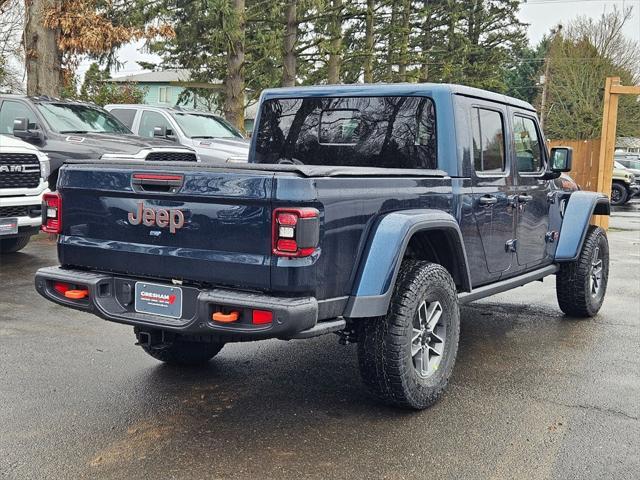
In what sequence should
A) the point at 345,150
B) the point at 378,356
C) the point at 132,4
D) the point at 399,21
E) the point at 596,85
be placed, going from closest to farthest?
the point at 378,356 < the point at 345,150 < the point at 132,4 < the point at 399,21 < the point at 596,85

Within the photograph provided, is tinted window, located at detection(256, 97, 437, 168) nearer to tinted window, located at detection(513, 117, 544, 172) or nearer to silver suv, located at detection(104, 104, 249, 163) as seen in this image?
tinted window, located at detection(513, 117, 544, 172)

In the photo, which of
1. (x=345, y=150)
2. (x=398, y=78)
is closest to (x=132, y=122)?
(x=345, y=150)

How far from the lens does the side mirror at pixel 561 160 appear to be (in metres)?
6.32

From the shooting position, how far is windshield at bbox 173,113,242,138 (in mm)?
14031

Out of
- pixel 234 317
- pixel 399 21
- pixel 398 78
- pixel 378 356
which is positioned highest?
pixel 399 21

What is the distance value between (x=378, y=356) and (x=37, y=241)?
26.6 ft

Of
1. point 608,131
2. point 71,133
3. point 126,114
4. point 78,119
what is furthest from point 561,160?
point 608,131

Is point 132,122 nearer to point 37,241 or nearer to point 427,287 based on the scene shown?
point 37,241

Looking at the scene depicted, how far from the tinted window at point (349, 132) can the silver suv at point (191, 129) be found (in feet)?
24.6

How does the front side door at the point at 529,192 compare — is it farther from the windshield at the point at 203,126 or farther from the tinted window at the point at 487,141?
the windshield at the point at 203,126

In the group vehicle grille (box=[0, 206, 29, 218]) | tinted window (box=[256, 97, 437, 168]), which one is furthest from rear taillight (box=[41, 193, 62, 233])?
vehicle grille (box=[0, 206, 29, 218])

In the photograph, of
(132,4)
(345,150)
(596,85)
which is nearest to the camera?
(345,150)

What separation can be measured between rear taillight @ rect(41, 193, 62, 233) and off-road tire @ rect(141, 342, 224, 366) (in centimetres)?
104

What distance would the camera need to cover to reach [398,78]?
1176 inches
